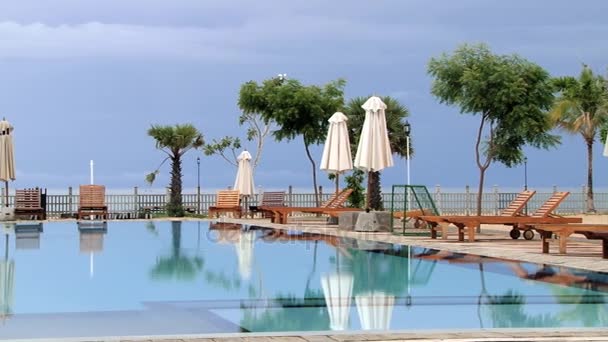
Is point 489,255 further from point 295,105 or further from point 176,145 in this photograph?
point 176,145

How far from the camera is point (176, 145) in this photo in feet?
97.9

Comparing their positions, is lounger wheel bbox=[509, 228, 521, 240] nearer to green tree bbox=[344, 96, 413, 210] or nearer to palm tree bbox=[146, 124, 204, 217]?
green tree bbox=[344, 96, 413, 210]

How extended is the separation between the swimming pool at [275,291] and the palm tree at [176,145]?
13989 millimetres

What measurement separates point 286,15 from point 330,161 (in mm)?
5089

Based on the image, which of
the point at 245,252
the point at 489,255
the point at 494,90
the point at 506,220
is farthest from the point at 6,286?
the point at 494,90

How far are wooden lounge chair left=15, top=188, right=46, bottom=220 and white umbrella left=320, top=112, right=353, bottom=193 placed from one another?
9148 millimetres

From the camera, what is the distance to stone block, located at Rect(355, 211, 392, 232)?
19234 millimetres

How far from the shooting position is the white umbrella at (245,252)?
1139 centimetres

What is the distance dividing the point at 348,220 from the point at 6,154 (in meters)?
11.5

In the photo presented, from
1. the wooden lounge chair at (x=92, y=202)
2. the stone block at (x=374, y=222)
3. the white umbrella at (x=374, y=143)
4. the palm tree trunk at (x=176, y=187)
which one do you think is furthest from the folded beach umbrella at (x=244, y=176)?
the stone block at (x=374, y=222)

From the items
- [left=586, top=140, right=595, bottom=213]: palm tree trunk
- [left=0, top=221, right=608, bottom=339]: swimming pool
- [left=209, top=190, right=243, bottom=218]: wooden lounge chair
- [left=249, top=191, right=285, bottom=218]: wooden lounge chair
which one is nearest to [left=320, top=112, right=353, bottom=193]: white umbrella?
[left=249, top=191, right=285, bottom=218]: wooden lounge chair

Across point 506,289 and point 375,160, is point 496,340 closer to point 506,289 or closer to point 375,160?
point 506,289

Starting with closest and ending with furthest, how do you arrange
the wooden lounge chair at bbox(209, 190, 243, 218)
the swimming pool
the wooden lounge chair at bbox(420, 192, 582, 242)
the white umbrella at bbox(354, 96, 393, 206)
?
the swimming pool → the wooden lounge chair at bbox(420, 192, 582, 242) → the white umbrella at bbox(354, 96, 393, 206) → the wooden lounge chair at bbox(209, 190, 243, 218)

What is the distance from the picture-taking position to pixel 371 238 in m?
17.4
